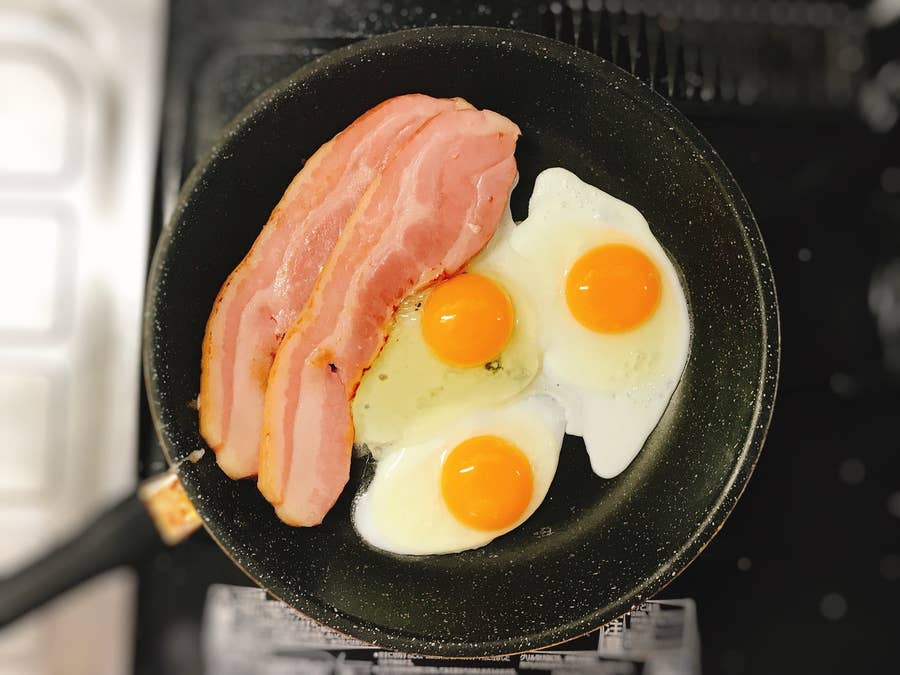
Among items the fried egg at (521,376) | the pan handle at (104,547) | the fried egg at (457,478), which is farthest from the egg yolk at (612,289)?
the pan handle at (104,547)

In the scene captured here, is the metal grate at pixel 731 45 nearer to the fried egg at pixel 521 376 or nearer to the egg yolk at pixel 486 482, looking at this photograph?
the fried egg at pixel 521 376

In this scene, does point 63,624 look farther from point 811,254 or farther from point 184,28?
point 811,254

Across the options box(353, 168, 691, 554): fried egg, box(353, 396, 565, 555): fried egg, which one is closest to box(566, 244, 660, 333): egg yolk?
box(353, 168, 691, 554): fried egg

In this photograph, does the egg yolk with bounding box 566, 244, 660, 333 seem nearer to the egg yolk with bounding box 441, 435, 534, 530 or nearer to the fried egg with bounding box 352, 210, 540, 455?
the fried egg with bounding box 352, 210, 540, 455

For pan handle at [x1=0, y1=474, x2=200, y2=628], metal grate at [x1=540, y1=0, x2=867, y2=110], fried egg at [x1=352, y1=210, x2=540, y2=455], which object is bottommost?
pan handle at [x1=0, y1=474, x2=200, y2=628]

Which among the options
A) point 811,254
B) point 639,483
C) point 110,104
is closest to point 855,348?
point 811,254

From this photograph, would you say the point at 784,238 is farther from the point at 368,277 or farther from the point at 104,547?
the point at 104,547

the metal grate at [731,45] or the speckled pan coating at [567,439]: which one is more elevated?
the metal grate at [731,45]
